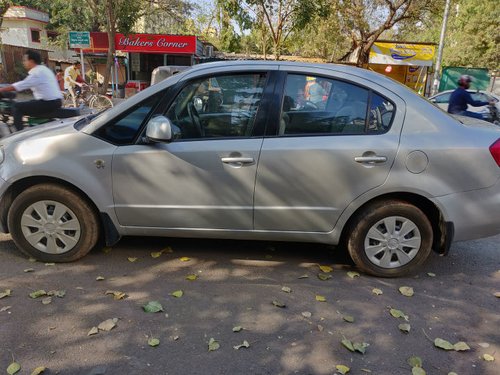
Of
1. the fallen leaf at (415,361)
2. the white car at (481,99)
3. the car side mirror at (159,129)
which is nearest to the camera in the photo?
the fallen leaf at (415,361)

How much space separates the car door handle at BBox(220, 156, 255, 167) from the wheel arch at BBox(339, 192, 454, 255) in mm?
960

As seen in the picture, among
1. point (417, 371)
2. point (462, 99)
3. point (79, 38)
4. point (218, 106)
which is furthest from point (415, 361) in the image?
point (79, 38)

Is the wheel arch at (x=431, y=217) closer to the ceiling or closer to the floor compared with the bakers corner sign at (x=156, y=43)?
closer to the floor

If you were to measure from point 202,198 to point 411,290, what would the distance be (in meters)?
1.86

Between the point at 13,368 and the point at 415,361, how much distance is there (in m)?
2.35

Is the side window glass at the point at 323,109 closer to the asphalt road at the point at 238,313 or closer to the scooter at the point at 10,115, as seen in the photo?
the asphalt road at the point at 238,313

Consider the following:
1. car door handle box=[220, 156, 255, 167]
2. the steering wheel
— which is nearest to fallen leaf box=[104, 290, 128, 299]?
car door handle box=[220, 156, 255, 167]

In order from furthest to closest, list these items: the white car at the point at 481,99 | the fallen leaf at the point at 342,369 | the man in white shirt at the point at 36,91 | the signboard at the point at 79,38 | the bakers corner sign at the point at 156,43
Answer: the bakers corner sign at the point at 156,43 < the signboard at the point at 79,38 < the white car at the point at 481,99 < the man in white shirt at the point at 36,91 < the fallen leaf at the point at 342,369

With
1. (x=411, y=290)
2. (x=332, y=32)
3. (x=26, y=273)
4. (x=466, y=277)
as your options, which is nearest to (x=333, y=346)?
(x=411, y=290)

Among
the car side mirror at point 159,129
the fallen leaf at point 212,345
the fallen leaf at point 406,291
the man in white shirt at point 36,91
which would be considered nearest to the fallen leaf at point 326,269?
the fallen leaf at point 406,291

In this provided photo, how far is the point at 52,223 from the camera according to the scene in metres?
3.68

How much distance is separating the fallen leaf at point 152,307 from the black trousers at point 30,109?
4450mm

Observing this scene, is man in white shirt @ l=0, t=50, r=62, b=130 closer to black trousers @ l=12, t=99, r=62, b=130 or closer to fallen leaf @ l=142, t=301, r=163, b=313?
black trousers @ l=12, t=99, r=62, b=130

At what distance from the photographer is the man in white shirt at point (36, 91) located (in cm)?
637
